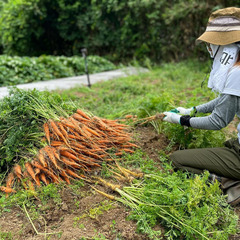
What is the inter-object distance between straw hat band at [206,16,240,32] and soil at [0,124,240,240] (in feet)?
5.10

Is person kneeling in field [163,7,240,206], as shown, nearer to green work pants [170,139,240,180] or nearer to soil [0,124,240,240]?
green work pants [170,139,240,180]

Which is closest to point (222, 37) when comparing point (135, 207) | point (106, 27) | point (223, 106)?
point (223, 106)

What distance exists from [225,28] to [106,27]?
910 centimetres

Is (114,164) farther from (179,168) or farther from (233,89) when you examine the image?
(233,89)

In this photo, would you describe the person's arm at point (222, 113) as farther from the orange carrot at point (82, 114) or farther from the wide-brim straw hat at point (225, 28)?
the orange carrot at point (82, 114)

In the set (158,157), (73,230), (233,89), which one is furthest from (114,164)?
(233,89)

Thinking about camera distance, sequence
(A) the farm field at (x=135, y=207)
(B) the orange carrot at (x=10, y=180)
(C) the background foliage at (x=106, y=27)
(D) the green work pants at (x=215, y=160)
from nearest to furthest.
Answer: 1. (A) the farm field at (x=135, y=207)
2. (D) the green work pants at (x=215, y=160)
3. (B) the orange carrot at (x=10, y=180)
4. (C) the background foliage at (x=106, y=27)

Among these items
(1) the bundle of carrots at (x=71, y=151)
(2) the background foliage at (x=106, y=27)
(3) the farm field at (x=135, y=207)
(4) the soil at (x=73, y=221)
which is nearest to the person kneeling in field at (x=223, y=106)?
(3) the farm field at (x=135, y=207)

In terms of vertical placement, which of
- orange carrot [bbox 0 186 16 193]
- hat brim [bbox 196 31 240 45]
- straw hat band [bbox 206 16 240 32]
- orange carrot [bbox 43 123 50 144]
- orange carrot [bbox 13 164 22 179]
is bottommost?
orange carrot [bbox 0 186 16 193]

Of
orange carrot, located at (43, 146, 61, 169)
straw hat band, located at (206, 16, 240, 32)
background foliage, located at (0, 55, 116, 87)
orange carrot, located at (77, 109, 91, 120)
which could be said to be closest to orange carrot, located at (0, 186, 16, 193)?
orange carrot, located at (43, 146, 61, 169)

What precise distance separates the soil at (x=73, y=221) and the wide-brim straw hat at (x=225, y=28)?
57.6 inches

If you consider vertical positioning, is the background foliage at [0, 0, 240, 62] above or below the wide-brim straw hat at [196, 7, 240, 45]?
below

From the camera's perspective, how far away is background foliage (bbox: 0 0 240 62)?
334 inches

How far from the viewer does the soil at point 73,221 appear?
1920mm
